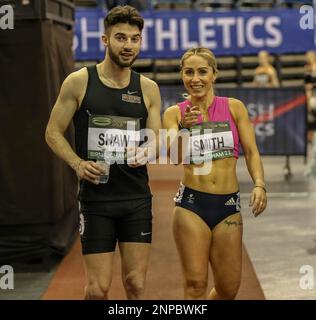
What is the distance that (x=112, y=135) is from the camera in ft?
13.7

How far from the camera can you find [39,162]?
277 inches

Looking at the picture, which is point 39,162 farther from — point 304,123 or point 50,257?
point 304,123

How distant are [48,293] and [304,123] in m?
8.00

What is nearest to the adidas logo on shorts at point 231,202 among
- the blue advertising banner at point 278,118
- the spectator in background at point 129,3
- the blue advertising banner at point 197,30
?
the blue advertising banner at point 278,118

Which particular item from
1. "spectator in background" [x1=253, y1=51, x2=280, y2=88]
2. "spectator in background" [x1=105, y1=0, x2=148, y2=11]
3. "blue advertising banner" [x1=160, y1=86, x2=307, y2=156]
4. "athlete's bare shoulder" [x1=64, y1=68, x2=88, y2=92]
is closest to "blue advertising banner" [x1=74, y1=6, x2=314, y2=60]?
"spectator in background" [x1=253, y1=51, x2=280, y2=88]

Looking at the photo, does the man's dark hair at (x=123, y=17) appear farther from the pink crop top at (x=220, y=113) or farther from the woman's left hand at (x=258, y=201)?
the woman's left hand at (x=258, y=201)

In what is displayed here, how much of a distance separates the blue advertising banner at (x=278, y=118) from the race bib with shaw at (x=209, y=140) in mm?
8675

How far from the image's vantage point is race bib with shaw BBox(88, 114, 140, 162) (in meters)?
4.16

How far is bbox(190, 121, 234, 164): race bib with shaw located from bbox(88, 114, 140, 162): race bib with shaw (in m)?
0.38

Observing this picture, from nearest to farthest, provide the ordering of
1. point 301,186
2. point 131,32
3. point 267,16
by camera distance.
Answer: point 131,32, point 301,186, point 267,16

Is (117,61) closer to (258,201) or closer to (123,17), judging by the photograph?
(123,17)

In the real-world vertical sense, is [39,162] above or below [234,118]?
below

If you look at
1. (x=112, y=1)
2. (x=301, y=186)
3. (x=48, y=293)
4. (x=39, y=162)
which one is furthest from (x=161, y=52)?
(x=48, y=293)

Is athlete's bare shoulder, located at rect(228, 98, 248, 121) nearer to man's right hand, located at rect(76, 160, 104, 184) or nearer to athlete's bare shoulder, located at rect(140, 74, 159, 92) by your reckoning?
athlete's bare shoulder, located at rect(140, 74, 159, 92)
